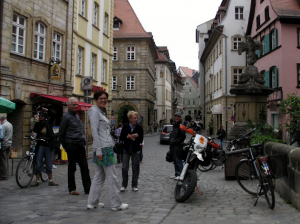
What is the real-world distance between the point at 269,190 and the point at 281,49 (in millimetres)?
22403

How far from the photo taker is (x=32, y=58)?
48.9 feet

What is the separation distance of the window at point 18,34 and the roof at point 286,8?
19155mm

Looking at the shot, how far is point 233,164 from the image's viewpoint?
29.5 ft

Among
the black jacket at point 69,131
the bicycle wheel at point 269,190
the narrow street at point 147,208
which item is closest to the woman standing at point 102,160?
the narrow street at point 147,208

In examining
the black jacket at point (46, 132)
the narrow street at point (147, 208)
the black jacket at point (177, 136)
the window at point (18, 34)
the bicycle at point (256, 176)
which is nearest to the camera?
the narrow street at point (147, 208)

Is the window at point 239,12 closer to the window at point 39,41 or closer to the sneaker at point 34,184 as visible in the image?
the window at point 39,41

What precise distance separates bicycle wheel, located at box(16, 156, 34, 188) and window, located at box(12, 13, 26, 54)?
7221 millimetres

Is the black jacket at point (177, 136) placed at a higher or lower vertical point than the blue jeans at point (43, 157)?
higher

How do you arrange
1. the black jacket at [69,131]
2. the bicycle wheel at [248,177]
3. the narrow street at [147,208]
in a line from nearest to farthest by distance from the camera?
the narrow street at [147,208] < the bicycle wheel at [248,177] < the black jacket at [69,131]

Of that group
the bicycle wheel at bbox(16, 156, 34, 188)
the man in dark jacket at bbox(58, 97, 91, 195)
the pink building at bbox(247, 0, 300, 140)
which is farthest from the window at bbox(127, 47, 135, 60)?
the man in dark jacket at bbox(58, 97, 91, 195)

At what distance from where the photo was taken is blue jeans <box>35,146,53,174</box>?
26.9 feet

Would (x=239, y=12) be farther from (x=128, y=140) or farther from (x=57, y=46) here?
(x=128, y=140)

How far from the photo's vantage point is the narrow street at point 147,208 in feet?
17.1

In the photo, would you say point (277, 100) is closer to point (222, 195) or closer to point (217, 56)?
point (217, 56)
